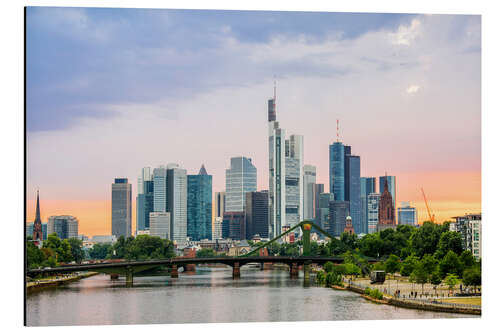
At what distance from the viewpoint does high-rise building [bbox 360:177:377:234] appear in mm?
171875

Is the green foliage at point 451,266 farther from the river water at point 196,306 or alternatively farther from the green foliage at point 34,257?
the green foliage at point 34,257

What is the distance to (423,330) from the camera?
27.7m

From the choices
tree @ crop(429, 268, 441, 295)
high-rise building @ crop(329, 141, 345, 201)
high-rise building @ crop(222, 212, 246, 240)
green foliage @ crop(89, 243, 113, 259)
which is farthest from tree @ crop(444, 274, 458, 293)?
high-rise building @ crop(222, 212, 246, 240)

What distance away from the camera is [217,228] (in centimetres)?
19225

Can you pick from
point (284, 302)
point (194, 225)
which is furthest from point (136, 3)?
point (194, 225)

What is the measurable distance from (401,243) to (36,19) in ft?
153

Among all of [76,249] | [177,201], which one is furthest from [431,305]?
[177,201]

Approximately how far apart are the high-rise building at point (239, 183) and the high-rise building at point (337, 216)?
17250 mm

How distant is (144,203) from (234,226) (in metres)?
20.2

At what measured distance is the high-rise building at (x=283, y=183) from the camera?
178625 millimetres

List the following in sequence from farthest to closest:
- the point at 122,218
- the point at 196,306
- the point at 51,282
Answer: the point at 122,218 → the point at 51,282 → the point at 196,306

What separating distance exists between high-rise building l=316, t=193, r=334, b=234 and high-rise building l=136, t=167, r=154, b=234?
35770 millimetres

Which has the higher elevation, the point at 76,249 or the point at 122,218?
the point at 122,218

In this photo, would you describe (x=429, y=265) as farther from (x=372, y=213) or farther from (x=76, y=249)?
(x=372, y=213)
